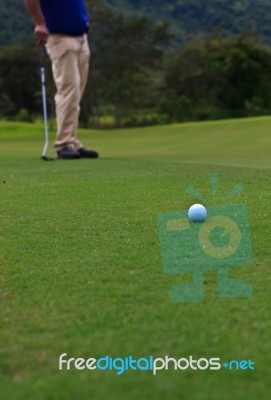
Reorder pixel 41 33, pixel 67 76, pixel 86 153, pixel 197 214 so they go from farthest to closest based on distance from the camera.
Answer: pixel 86 153, pixel 67 76, pixel 41 33, pixel 197 214

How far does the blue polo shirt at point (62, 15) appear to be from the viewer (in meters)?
7.02

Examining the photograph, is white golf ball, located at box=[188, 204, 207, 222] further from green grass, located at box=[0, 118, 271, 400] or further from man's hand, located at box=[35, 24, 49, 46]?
man's hand, located at box=[35, 24, 49, 46]

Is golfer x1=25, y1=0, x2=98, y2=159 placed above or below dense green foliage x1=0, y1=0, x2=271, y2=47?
below

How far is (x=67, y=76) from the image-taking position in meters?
7.16

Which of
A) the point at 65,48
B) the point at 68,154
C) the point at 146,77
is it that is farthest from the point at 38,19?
the point at 146,77

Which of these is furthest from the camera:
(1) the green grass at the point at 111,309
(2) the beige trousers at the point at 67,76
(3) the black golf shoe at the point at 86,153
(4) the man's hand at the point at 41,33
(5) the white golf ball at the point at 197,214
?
(3) the black golf shoe at the point at 86,153

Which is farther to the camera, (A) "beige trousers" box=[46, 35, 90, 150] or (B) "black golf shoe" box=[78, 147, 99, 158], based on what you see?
(B) "black golf shoe" box=[78, 147, 99, 158]

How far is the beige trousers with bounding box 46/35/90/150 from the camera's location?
23.2 feet

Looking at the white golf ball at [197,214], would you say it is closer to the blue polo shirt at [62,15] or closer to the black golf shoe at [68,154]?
the black golf shoe at [68,154]
